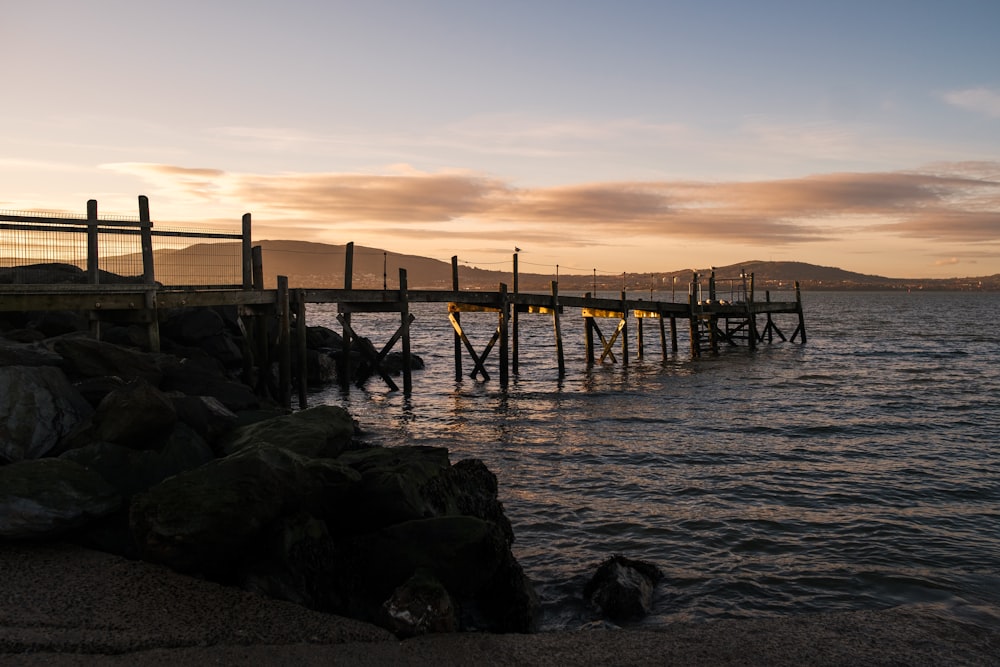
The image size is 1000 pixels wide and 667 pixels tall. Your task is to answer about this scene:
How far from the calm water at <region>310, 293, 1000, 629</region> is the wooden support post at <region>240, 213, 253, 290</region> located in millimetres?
4502

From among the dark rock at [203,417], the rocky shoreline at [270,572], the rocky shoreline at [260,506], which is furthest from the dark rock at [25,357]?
the dark rock at [203,417]

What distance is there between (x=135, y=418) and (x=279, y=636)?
320 centimetres

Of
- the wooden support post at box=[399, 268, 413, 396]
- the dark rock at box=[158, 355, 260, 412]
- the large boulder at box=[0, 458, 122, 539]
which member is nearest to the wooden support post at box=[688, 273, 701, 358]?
the wooden support post at box=[399, 268, 413, 396]

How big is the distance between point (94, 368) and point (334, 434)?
372cm

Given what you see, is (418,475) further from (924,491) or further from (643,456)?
(924,491)

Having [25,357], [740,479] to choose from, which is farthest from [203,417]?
[740,479]

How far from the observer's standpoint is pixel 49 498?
6645 mm

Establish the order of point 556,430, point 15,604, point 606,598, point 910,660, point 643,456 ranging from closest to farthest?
point 15,604, point 910,660, point 606,598, point 643,456, point 556,430

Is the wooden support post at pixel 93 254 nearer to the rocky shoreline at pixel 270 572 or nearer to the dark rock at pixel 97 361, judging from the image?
the dark rock at pixel 97 361

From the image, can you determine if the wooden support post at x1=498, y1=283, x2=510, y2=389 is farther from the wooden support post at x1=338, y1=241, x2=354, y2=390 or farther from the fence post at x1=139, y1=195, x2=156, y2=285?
the fence post at x1=139, y1=195, x2=156, y2=285

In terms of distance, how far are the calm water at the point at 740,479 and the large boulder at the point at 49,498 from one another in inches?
173

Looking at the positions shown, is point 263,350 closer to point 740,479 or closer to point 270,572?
point 740,479

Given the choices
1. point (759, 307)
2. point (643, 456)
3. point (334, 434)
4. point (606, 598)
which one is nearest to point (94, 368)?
point (334, 434)

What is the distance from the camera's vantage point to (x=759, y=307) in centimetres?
4206
